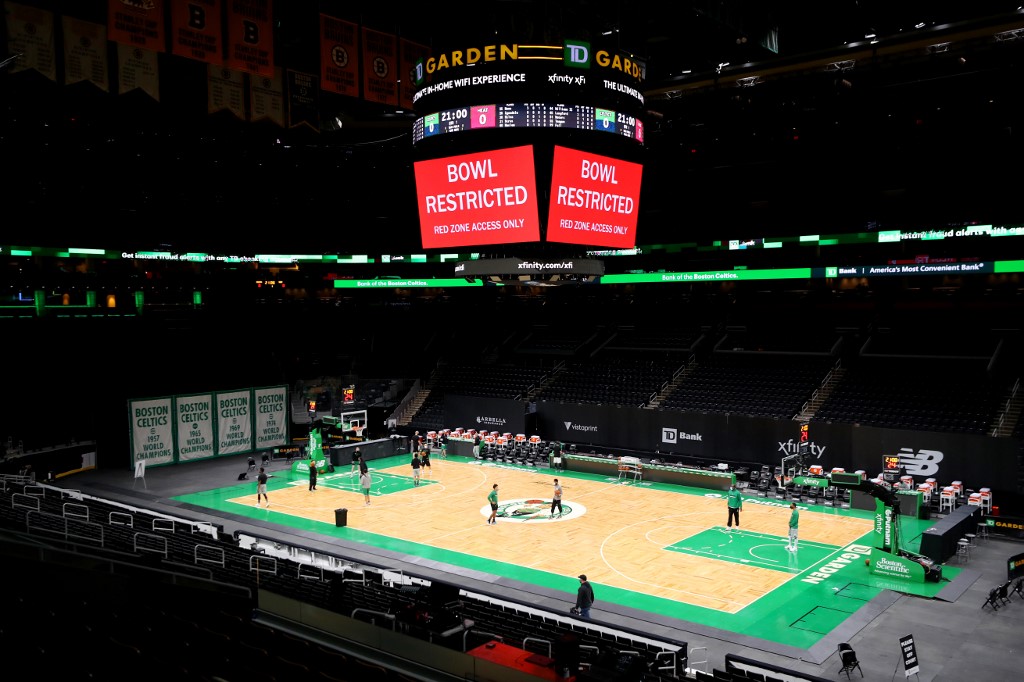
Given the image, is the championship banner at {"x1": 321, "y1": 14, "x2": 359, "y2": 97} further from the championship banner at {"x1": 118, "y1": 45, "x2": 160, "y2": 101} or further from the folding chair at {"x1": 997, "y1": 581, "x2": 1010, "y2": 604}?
the folding chair at {"x1": 997, "y1": 581, "x2": 1010, "y2": 604}

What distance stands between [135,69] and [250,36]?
8.49 ft

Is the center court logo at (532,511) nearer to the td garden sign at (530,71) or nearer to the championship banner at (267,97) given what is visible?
the td garden sign at (530,71)

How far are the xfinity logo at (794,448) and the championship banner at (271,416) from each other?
23.8m

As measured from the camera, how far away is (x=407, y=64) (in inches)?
865

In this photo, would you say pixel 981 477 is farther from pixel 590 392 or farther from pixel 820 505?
pixel 590 392

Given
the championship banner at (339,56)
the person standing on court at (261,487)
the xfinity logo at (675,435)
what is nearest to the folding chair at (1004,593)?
the xfinity logo at (675,435)

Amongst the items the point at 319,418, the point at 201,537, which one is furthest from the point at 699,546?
the point at 319,418

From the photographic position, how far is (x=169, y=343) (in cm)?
3972

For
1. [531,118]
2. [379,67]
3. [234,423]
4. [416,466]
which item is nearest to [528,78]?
[531,118]

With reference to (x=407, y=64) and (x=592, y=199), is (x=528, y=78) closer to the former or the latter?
(x=592, y=199)

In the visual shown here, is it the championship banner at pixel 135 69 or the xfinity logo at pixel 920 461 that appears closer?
the championship banner at pixel 135 69

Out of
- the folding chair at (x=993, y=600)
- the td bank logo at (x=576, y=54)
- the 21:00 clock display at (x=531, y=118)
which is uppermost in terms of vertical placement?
the td bank logo at (x=576, y=54)

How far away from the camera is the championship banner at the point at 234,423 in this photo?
36969 millimetres

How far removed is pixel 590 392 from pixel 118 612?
96.4 feet
